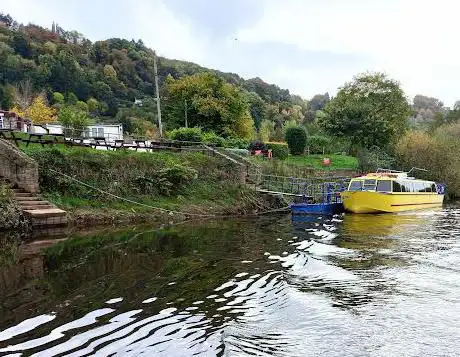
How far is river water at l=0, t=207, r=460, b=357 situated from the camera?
20.2ft

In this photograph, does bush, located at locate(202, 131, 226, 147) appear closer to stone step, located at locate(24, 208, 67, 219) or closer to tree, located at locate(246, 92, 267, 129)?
stone step, located at locate(24, 208, 67, 219)

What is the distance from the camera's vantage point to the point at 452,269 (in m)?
10.7

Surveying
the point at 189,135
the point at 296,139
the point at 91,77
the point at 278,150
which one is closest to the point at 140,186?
the point at 189,135

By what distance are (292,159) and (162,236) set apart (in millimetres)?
25695

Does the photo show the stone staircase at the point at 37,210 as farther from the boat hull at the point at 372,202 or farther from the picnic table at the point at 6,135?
the boat hull at the point at 372,202

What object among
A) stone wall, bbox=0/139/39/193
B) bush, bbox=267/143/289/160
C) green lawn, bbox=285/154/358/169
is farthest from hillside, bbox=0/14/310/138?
stone wall, bbox=0/139/39/193

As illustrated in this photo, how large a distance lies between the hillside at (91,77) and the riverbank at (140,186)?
38.2 metres

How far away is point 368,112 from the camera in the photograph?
44375 mm

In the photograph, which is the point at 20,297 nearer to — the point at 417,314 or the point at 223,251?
the point at 223,251

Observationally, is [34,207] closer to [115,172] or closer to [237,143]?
[115,172]

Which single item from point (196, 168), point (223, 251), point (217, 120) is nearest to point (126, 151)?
point (196, 168)

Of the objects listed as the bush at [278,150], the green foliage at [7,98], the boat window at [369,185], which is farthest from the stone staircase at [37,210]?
the green foliage at [7,98]

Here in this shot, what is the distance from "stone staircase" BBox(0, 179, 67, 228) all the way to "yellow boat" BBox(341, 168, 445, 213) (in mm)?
15346

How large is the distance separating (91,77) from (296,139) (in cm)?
5878
